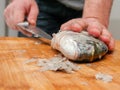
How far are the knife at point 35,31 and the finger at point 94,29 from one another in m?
0.10

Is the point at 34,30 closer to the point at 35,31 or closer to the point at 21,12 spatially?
the point at 35,31

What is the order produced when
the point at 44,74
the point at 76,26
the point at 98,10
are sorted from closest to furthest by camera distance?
the point at 44,74
the point at 76,26
the point at 98,10

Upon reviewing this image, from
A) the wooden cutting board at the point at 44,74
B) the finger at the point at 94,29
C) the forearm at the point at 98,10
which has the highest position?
the forearm at the point at 98,10

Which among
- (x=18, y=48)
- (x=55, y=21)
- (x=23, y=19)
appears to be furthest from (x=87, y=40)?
(x=55, y=21)

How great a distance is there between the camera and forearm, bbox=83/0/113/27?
766mm

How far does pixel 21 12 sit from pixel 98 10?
22 centimetres

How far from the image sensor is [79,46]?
0.56 m

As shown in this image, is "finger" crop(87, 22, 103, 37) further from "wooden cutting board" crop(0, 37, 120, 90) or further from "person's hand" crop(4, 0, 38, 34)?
"person's hand" crop(4, 0, 38, 34)

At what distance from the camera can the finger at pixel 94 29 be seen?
642 millimetres

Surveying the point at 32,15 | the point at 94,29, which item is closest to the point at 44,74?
the point at 94,29

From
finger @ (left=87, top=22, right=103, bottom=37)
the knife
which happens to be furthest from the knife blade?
finger @ (left=87, top=22, right=103, bottom=37)

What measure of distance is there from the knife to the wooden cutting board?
4 cm

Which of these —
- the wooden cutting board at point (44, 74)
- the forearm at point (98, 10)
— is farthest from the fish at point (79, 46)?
the forearm at point (98, 10)

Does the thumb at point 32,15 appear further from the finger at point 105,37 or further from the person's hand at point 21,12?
the finger at point 105,37
